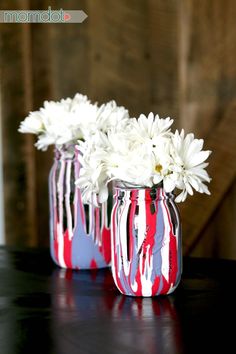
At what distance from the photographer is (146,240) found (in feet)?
4.44

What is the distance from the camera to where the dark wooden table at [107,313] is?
45.4 inches

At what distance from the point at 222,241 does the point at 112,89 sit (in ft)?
1.99

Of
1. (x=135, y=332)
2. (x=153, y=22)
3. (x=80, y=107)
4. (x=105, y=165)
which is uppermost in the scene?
(x=153, y=22)

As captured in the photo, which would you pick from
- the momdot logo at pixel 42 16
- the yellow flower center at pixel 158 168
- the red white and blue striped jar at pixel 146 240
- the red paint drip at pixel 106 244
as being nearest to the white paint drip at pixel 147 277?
the red white and blue striped jar at pixel 146 240

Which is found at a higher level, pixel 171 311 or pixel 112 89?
pixel 112 89

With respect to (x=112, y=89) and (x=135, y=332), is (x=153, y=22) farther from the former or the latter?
(x=135, y=332)

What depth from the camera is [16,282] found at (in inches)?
60.1

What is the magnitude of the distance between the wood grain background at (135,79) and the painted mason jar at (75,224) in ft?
2.44

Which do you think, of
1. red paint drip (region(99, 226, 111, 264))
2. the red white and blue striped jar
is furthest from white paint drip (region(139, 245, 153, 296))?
red paint drip (region(99, 226, 111, 264))

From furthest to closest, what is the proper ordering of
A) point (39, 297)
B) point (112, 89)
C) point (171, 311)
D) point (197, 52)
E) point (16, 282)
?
point (112, 89) → point (197, 52) → point (16, 282) → point (39, 297) → point (171, 311)

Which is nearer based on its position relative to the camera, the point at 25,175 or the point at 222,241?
the point at 222,241

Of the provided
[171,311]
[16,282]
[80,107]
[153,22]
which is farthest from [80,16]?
[171,311]

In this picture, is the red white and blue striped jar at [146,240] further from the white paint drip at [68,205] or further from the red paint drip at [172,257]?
the white paint drip at [68,205]

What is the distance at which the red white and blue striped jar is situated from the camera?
1.36m
